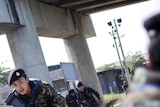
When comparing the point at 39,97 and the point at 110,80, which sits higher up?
the point at 39,97

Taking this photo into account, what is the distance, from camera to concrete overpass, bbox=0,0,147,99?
14203 mm

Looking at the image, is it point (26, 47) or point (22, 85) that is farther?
point (26, 47)

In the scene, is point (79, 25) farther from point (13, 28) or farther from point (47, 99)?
point (47, 99)

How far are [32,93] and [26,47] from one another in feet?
32.4

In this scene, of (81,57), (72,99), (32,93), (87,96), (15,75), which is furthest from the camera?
(81,57)

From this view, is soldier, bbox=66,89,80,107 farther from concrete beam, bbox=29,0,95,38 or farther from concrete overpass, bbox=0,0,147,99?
concrete beam, bbox=29,0,95,38

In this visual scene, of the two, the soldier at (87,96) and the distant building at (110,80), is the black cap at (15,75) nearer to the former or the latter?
the soldier at (87,96)

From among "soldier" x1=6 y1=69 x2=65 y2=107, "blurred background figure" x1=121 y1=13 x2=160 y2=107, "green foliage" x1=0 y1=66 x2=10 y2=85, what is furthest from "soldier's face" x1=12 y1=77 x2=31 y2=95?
"green foliage" x1=0 y1=66 x2=10 y2=85

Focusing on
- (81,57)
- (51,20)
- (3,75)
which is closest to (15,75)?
(51,20)

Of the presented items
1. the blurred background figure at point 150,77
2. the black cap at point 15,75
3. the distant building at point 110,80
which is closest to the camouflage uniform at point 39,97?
the black cap at point 15,75

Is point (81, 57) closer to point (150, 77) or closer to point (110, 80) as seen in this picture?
point (150, 77)

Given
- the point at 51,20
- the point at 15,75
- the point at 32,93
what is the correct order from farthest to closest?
1. the point at 51,20
2. the point at 32,93
3. the point at 15,75

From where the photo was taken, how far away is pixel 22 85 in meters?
4.50

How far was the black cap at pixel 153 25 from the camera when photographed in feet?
3.41
